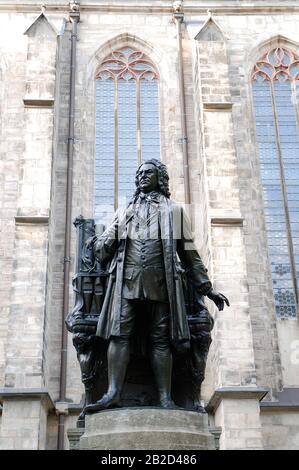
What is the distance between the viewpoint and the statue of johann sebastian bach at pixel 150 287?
459cm

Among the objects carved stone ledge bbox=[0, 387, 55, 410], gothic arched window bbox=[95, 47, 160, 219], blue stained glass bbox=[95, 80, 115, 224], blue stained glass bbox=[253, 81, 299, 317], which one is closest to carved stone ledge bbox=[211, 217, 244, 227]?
blue stained glass bbox=[253, 81, 299, 317]

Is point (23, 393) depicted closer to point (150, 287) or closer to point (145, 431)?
point (150, 287)

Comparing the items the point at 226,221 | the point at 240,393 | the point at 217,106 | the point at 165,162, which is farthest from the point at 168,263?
the point at 165,162

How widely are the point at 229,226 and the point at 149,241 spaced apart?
7.96m

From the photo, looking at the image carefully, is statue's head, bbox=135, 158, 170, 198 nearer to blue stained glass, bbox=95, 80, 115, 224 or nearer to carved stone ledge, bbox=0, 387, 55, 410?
carved stone ledge, bbox=0, 387, 55, 410

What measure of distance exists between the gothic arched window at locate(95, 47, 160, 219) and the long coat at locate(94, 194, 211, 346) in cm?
909

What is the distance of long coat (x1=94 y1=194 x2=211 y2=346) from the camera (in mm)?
4627

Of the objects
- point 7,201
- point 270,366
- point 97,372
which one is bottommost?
point 97,372

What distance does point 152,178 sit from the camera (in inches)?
205

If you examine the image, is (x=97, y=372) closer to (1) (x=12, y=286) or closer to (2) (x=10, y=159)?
(1) (x=12, y=286)

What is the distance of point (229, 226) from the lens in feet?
41.5

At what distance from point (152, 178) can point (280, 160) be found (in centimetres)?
1027
